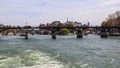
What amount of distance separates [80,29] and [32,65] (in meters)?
97.8

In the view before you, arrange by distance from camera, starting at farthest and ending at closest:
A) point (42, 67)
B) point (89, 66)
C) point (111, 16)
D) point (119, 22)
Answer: point (111, 16) → point (119, 22) → point (89, 66) → point (42, 67)

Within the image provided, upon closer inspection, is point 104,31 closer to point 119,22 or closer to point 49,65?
point 119,22

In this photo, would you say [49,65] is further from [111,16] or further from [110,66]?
[111,16]

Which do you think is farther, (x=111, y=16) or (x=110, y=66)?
(x=111, y=16)

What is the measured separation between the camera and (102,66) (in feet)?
99.1

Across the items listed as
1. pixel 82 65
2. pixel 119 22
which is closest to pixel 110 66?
pixel 82 65

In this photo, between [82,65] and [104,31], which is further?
[104,31]

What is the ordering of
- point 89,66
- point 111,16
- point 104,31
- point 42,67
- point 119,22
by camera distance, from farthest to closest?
1. point 111,16
2. point 119,22
3. point 104,31
4. point 89,66
5. point 42,67

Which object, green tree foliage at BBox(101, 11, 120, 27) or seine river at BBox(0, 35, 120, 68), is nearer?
seine river at BBox(0, 35, 120, 68)

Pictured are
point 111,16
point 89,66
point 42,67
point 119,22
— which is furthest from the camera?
point 111,16

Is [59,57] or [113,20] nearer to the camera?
[59,57]

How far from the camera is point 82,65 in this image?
101 feet

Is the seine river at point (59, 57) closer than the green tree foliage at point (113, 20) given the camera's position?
Yes

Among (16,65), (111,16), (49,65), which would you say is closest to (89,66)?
(49,65)
